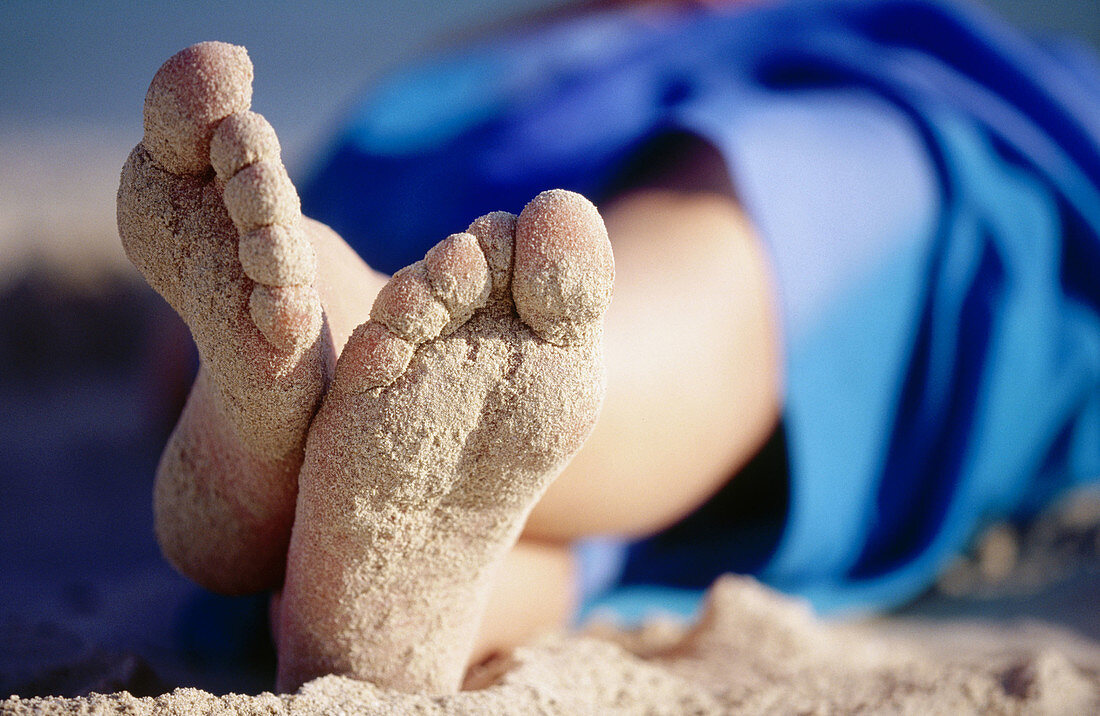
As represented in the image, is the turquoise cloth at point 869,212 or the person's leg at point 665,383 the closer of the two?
the person's leg at point 665,383

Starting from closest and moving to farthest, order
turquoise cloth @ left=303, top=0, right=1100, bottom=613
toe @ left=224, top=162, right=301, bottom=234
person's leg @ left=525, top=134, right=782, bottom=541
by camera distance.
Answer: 1. toe @ left=224, top=162, right=301, bottom=234
2. person's leg @ left=525, top=134, right=782, bottom=541
3. turquoise cloth @ left=303, top=0, right=1100, bottom=613

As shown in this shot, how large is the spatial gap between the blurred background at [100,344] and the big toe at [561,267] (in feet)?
1.49

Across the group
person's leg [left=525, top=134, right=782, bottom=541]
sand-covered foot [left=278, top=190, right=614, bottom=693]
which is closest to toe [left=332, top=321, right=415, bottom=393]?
sand-covered foot [left=278, top=190, right=614, bottom=693]

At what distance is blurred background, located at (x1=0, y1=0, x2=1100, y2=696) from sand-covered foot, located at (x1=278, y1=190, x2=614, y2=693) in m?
0.25

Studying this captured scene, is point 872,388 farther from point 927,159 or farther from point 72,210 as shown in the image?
point 72,210

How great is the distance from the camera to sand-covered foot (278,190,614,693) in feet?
1.83

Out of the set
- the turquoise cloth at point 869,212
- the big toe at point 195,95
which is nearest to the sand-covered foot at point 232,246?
the big toe at point 195,95

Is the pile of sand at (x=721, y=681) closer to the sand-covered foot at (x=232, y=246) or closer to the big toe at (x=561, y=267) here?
the sand-covered foot at (x=232, y=246)

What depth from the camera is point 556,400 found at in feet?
1.89

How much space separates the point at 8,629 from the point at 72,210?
6.03ft

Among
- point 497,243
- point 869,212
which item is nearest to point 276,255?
point 497,243

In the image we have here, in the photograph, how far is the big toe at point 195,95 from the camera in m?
0.55

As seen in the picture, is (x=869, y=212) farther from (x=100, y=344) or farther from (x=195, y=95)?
(x=100, y=344)

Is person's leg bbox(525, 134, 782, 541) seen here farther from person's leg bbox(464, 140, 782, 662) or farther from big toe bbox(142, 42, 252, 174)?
big toe bbox(142, 42, 252, 174)
